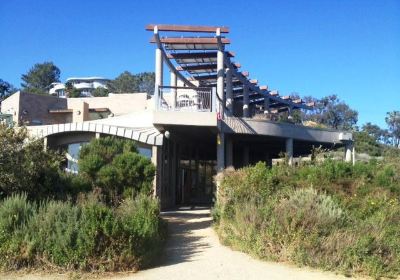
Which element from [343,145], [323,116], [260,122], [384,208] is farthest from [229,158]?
[323,116]

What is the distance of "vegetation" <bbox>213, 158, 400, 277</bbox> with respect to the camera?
893 cm

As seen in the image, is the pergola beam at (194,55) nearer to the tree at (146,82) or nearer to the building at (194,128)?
the building at (194,128)

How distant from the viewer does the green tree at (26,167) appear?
10.8 meters

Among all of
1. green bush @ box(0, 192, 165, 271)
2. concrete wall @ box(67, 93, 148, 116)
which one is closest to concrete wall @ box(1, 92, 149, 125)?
concrete wall @ box(67, 93, 148, 116)

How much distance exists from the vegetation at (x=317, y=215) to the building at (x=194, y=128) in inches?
133

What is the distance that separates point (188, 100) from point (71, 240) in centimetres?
1230

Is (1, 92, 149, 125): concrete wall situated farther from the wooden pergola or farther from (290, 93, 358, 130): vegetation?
(290, 93, 358, 130): vegetation

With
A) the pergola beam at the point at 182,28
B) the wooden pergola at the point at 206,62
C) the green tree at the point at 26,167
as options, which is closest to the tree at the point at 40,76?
the wooden pergola at the point at 206,62

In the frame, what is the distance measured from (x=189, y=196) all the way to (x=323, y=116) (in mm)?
48577

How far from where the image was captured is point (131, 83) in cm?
8494

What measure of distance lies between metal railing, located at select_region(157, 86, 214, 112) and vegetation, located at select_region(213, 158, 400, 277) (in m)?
6.13

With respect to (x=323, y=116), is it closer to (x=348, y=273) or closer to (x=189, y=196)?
(x=189, y=196)

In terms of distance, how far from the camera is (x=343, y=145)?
29672 millimetres

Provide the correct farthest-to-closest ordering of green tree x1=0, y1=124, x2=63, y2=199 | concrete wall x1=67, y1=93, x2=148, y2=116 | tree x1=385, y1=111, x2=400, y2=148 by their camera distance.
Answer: tree x1=385, y1=111, x2=400, y2=148 → concrete wall x1=67, y1=93, x2=148, y2=116 → green tree x1=0, y1=124, x2=63, y2=199
